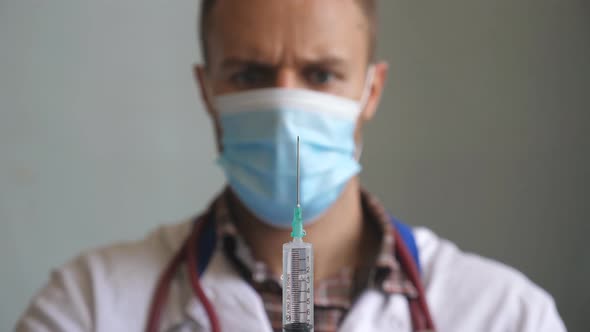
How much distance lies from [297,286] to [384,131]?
1.08 metres

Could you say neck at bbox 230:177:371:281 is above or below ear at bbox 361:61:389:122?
below

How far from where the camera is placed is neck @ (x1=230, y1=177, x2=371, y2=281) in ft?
3.64

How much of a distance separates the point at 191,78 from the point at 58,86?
36cm

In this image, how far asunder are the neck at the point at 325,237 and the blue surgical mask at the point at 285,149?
68mm

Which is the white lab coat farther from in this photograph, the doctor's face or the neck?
the doctor's face

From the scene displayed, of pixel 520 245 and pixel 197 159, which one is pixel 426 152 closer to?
pixel 520 245

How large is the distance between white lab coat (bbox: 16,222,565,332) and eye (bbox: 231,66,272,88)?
1.05 feet

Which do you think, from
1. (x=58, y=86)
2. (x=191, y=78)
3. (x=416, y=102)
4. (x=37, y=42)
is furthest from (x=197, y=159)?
(x=416, y=102)

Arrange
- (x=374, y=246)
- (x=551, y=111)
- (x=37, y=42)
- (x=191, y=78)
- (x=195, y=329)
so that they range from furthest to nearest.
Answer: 1. (x=191, y=78)
2. (x=37, y=42)
3. (x=551, y=111)
4. (x=374, y=246)
5. (x=195, y=329)

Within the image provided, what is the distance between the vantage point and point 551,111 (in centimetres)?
144

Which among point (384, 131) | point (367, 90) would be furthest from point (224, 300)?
point (384, 131)

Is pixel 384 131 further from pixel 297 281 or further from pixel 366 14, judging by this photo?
pixel 297 281

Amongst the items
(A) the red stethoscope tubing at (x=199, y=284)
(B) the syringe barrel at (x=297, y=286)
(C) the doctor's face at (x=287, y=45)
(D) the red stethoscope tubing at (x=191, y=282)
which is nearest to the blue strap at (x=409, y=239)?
(A) the red stethoscope tubing at (x=199, y=284)

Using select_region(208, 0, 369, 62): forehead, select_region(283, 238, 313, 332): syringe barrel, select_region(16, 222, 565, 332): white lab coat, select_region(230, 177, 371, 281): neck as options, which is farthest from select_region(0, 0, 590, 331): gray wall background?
select_region(283, 238, 313, 332): syringe barrel
